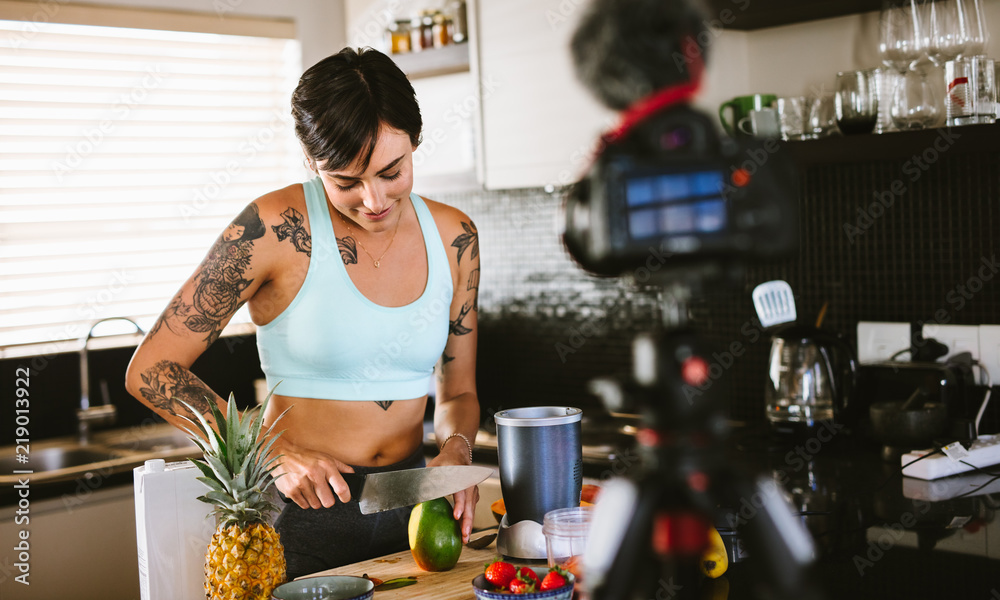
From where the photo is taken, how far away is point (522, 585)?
1.07m

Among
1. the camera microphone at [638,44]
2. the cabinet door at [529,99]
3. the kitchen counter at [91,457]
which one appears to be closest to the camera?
the camera microphone at [638,44]

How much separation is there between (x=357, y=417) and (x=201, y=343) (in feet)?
1.07

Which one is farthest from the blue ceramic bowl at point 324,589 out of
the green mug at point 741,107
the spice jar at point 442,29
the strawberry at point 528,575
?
the spice jar at point 442,29

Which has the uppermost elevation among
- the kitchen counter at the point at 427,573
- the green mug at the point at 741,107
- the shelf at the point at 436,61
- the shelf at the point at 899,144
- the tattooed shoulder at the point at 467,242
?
the shelf at the point at 436,61

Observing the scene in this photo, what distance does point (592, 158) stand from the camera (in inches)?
20.4

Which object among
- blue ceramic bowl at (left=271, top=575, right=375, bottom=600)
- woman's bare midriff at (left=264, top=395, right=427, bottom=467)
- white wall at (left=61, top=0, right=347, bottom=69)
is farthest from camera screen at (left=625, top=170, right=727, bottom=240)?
white wall at (left=61, top=0, right=347, bottom=69)

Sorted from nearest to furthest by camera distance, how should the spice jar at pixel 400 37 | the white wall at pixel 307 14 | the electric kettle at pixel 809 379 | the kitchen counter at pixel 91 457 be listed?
the electric kettle at pixel 809 379, the kitchen counter at pixel 91 457, the spice jar at pixel 400 37, the white wall at pixel 307 14

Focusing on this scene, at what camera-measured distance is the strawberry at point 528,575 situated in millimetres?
1079

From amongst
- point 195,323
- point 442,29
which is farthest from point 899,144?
point 442,29

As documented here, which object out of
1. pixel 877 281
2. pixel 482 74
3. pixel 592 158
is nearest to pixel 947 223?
pixel 877 281

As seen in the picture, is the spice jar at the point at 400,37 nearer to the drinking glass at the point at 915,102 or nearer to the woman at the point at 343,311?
the woman at the point at 343,311

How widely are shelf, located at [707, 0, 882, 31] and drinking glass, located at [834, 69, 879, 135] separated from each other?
7.1 inches

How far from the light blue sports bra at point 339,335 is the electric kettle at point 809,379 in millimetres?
926

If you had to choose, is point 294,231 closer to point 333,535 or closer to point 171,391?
point 171,391
